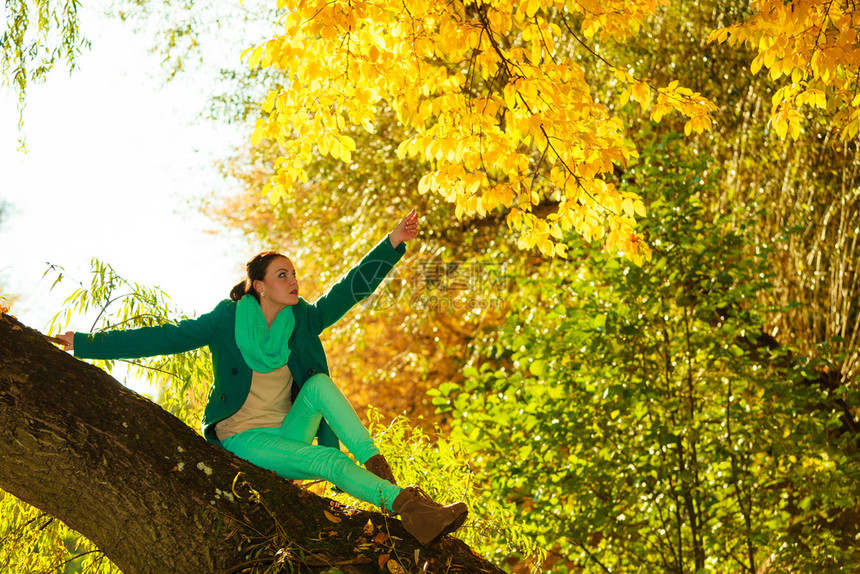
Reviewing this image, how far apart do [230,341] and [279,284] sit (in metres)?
0.26

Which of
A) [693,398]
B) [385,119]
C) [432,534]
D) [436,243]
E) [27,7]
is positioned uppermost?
[385,119]

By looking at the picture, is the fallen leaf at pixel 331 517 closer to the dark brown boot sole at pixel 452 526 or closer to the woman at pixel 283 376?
the woman at pixel 283 376

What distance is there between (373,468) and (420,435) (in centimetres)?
143

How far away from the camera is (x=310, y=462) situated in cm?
232

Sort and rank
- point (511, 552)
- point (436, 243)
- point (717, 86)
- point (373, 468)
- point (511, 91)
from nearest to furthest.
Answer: point (373, 468) → point (511, 91) → point (511, 552) → point (717, 86) → point (436, 243)

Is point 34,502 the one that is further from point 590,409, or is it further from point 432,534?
point 590,409

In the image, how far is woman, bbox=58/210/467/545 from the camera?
2.28 meters

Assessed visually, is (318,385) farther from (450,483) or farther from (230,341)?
(450,483)

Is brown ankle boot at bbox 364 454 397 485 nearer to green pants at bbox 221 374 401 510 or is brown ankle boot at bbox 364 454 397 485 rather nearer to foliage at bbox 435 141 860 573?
green pants at bbox 221 374 401 510

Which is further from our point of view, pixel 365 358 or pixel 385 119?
pixel 365 358

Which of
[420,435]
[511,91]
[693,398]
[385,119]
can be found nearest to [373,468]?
[420,435]

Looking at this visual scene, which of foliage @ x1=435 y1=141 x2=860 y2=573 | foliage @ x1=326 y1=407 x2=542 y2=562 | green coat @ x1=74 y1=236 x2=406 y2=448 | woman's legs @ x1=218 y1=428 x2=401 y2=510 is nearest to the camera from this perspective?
woman's legs @ x1=218 y1=428 x2=401 y2=510

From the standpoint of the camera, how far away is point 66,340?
228cm

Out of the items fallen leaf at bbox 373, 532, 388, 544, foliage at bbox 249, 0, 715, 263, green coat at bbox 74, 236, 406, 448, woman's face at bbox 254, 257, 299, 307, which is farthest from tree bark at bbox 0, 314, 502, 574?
foliage at bbox 249, 0, 715, 263
